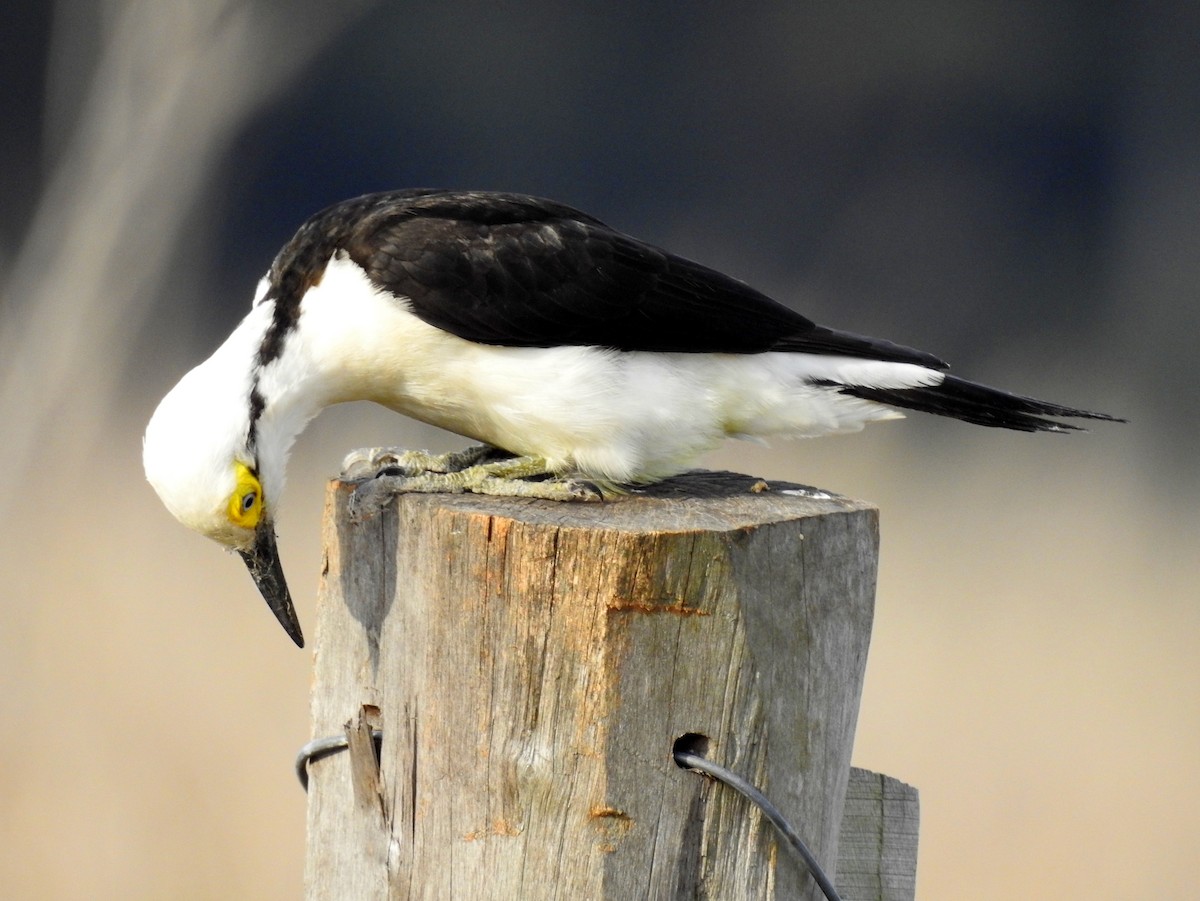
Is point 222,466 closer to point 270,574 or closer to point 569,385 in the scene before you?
point 270,574

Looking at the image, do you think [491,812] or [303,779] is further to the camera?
[303,779]

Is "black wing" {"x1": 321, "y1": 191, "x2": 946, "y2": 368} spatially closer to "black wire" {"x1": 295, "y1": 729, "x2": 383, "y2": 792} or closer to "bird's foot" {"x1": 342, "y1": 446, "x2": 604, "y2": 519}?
"bird's foot" {"x1": 342, "y1": 446, "x2": 604, "y2": 519}

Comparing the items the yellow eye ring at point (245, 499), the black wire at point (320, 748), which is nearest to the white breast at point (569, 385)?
the yellow eye ring at point (245, 499)

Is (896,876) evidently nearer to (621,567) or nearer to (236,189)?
(621,567)

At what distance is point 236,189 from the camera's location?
5.54 metres

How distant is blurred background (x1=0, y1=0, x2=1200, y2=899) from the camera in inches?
180

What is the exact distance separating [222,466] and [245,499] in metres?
0.08

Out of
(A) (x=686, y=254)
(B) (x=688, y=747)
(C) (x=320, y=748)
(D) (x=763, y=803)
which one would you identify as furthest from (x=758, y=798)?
(A) (x=686, y=254)

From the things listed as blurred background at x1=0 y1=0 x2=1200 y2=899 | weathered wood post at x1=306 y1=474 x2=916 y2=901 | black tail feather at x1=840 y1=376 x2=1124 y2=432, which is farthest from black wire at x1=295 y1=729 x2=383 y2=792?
blurred background at x1=0 y1=0 x2=1200 y2=899

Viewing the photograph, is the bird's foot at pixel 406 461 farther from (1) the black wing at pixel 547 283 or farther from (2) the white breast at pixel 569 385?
(1) the black wing at pixel 547 283

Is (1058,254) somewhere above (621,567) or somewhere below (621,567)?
above

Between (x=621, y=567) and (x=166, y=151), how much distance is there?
13.8ft

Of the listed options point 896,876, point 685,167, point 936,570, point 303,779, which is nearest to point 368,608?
point 303,779

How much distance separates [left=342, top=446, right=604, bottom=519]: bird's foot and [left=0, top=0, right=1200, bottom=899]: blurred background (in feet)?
6.47
